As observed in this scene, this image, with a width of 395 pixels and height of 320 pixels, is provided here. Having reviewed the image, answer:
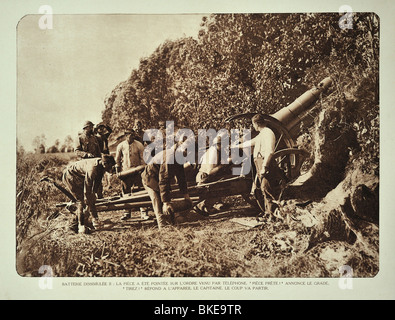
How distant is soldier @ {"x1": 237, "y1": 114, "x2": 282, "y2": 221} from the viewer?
14.1ft

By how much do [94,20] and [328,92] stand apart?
3296 mm

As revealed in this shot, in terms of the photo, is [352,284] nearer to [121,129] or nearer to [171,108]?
[171,108]

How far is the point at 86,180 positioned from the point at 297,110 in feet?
9.94

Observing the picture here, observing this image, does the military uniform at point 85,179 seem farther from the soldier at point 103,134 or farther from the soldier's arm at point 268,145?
the soldier's arm at point 268,145

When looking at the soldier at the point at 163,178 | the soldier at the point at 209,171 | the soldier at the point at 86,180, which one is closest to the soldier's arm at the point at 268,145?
the soldier at the point at 209,171

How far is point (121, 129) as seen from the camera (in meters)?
4.34

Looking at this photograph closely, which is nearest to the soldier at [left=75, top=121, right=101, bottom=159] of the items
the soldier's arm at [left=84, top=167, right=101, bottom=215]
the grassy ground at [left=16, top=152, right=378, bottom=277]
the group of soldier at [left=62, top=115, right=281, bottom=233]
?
the group of soldier at [left=62, top=115, right=281, bottom=233]

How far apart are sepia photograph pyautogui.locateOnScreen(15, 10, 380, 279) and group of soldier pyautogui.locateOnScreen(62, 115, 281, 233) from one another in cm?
1

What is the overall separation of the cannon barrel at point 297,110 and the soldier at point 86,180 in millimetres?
2387

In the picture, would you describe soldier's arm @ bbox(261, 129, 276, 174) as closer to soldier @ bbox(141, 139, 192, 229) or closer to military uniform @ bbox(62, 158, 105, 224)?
soldier @ bbox(141, 139, 192, 229)

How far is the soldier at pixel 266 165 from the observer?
4.30 metres

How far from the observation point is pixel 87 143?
4.34m

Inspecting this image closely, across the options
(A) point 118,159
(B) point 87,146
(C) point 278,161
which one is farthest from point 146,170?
(C) point 278,161

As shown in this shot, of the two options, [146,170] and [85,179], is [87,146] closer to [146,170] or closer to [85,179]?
[85,179]
